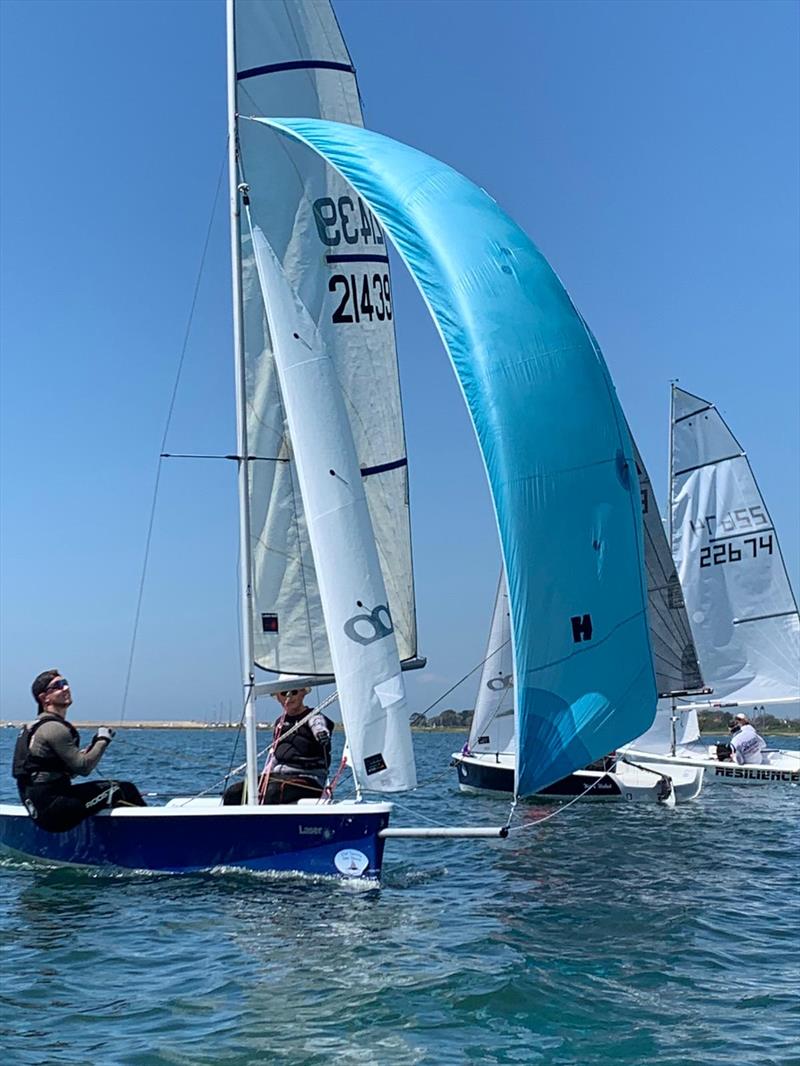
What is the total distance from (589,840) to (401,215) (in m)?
7.56

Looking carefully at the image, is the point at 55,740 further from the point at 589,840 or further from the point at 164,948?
the point at 589,840

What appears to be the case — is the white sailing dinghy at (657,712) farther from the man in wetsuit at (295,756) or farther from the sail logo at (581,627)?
the sail logo at (581,627)

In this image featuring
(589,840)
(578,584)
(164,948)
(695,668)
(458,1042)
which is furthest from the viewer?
(695,668)

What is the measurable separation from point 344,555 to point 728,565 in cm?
1605

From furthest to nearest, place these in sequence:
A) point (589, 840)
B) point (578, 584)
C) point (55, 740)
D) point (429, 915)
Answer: point (589, 840), point (55, 740), point (429, 915), point (578, 584)

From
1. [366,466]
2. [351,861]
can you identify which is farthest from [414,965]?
[366,466]

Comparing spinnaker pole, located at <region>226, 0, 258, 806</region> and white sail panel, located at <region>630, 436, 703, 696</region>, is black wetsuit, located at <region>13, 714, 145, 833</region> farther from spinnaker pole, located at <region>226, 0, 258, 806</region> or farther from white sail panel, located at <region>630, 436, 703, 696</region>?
white sail panel, located at <region>630, 436, 703, 696</region>

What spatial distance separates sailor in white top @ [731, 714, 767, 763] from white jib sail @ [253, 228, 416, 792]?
13.8 meters

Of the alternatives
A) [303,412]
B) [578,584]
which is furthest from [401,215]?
[578,584]

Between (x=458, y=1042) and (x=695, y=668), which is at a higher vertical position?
(x=695, y=668)

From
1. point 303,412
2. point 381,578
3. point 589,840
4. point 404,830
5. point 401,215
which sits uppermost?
point 401,215

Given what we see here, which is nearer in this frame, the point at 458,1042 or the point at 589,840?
the point at 458,1042

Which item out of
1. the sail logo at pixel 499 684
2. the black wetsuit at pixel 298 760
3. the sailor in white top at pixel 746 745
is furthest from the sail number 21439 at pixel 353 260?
the sailor in white top at pixel 746 745

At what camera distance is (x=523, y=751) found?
7711 millimetres
